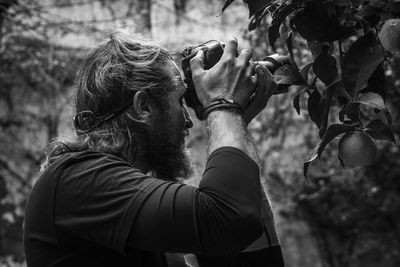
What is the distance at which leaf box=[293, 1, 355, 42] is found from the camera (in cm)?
174

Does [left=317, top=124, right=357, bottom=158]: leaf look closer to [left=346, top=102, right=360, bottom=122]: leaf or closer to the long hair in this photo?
[left=346, top=102, right=360, bottom=122]: leaf

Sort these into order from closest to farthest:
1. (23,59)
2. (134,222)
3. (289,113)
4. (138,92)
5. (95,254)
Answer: (134,222) → (95,254) → (138,92) → (23,59) → (289,113)

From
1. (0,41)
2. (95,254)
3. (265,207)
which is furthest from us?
(0,41)

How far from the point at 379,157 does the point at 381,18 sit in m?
6.42

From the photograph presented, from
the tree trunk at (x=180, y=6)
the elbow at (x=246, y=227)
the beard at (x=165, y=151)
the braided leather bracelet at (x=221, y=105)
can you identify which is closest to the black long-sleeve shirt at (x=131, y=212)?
the elbow at (x=246, y=227)

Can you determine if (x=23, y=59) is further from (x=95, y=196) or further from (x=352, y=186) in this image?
(x=95, y=196)

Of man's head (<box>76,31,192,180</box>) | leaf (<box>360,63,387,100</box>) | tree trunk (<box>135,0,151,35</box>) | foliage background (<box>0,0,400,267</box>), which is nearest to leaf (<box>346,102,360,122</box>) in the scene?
leaf (<box>360,63,387,100</box>)

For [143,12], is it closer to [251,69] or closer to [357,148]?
[251,69]

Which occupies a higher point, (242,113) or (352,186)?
(242,113)

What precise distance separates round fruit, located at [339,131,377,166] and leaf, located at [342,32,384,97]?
5.0 inches

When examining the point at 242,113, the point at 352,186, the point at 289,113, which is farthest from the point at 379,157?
the point at 242,113

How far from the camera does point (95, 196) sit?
5.51 feet

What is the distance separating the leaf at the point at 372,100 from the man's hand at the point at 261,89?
30 cm

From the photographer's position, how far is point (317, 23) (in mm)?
1740
